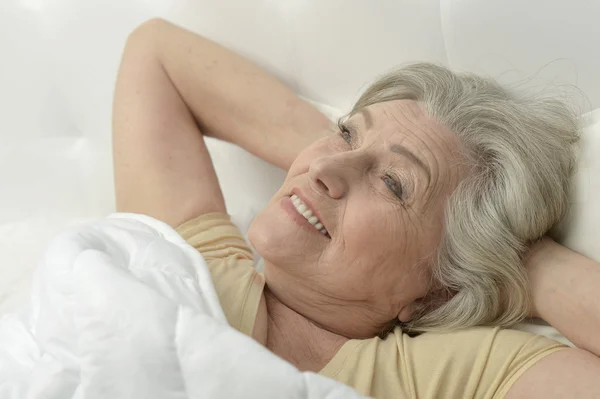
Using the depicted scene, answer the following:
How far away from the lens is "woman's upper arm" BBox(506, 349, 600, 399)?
1.06 metres

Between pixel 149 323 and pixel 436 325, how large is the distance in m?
0.59

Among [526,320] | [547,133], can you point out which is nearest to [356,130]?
[547,133]

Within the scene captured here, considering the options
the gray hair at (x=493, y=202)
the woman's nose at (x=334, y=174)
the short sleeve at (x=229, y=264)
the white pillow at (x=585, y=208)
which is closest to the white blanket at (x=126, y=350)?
the short sleeve at (x=229, y=264)

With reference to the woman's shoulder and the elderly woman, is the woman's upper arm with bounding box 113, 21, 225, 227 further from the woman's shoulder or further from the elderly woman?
the woman's shoulder

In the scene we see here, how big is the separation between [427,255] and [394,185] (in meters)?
0.15

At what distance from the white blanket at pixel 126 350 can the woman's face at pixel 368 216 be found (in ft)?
0.81

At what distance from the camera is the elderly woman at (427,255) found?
1183mm

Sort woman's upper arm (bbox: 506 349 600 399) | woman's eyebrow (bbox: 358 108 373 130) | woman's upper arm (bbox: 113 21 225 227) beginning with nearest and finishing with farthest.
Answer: woman's upper arm (bbox: 506 349 600 399), woman's eyebrow (bbox: 358 108 373 130), woman's upper arm (bbox: 113 21 225 227)

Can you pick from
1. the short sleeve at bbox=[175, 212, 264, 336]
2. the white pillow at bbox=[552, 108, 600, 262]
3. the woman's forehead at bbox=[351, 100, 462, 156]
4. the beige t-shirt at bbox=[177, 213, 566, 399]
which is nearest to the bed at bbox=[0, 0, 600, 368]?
the white pillow at bbox=[552, 108, 600, 262]

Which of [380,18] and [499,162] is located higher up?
[380,18]

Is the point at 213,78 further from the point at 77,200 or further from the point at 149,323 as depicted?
the point at 149,323

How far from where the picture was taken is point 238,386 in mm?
921

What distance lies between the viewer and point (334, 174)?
1.20 metres

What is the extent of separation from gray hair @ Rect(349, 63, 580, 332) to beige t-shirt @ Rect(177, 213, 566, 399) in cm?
7
